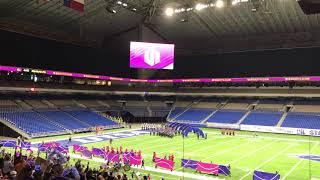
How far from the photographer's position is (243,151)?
3516 cm

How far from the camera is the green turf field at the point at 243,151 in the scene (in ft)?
86.4

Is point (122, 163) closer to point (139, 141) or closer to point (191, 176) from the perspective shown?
point (191, 176)

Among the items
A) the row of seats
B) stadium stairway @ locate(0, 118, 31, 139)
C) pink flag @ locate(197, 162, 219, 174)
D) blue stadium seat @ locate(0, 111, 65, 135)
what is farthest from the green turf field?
blue stadium seat @ locate(0, 111, 65, 135)

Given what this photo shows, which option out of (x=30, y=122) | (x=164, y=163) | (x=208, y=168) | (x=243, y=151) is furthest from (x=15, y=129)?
(x=208, y=168)

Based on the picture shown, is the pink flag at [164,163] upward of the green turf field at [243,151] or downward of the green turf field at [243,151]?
upward

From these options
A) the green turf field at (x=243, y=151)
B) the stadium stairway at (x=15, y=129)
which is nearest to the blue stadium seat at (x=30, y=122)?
the stadium stairway at (x=15, y=129)

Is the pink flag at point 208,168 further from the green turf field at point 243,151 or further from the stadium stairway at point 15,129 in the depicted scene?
the stadium stairway at point 15,129

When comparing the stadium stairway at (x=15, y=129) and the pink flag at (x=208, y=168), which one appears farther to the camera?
the stadium stairway at (x=15, y=129)

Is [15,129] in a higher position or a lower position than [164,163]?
higher

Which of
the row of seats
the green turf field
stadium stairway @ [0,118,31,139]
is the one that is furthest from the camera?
the row of seats

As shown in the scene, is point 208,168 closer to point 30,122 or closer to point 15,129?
point 15,129

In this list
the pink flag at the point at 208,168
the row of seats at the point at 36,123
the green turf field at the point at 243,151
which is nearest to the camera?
the pink flag at the point at 208,168

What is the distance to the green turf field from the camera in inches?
1037

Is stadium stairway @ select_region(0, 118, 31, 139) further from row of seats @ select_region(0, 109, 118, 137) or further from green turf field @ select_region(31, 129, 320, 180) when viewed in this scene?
green turf field @ select_region(31, 129, 320, 180)
